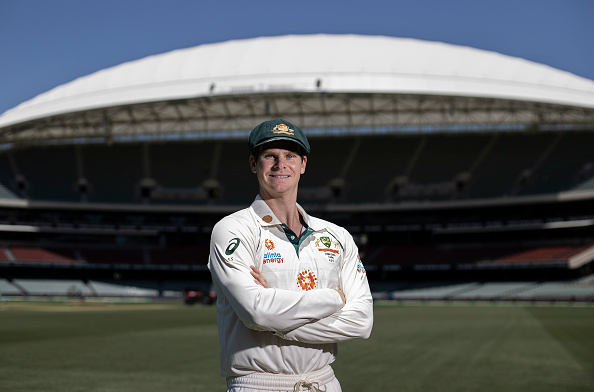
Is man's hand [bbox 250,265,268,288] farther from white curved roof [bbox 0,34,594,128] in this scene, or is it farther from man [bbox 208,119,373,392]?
white curved roof [bbox 0,34,594,128]

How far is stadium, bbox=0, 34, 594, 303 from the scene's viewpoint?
3997 centimetres

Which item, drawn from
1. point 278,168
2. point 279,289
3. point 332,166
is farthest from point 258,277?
point 332,166

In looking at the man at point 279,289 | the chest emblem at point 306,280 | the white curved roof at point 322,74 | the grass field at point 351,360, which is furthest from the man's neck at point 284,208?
the white curved roof at point 322,74

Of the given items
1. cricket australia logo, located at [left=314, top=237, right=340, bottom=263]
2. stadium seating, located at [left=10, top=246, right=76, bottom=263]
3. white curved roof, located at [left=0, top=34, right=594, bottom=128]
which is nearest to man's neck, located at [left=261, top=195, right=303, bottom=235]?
cricket australia logo, located at [left=314, top=237, right=340, bottom=263]

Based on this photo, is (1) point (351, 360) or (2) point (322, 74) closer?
(1) point (351, 360)

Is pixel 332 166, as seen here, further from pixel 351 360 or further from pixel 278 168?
pixel 278 168

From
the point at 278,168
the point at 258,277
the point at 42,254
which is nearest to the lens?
the point at 258,277

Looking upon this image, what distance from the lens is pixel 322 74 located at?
127ft

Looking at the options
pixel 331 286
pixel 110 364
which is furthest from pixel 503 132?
pixel 331 286

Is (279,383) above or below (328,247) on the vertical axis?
below

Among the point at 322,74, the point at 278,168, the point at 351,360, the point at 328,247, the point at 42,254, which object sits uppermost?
the point at 278,168

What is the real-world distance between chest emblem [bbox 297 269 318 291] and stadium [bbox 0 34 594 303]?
35.4 metres

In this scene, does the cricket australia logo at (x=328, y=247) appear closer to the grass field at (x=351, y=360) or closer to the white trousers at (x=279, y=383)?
the white trousers at (x=279, y=383)

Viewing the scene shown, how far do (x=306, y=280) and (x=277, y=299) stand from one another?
225 millimetres
